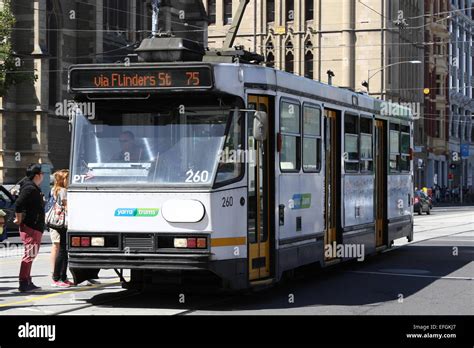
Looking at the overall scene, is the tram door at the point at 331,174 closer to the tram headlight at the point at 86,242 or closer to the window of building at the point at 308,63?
the tram headlight at the point at 86,242

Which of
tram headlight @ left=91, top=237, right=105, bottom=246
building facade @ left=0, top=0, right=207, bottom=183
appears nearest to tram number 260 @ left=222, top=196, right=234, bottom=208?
tram headlight @ left=91, top=237, right=105, bottom=246

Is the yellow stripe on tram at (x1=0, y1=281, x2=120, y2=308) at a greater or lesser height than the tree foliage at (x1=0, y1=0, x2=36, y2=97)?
lesser

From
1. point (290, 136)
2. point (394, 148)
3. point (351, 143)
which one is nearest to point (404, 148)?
point (394, 148)

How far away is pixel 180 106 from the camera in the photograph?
40.8 ft

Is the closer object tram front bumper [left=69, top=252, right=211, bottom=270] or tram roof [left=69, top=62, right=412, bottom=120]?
tram front bumper [left=69, top=252, right=211, bottom=270]

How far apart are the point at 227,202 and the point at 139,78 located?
1928 mm

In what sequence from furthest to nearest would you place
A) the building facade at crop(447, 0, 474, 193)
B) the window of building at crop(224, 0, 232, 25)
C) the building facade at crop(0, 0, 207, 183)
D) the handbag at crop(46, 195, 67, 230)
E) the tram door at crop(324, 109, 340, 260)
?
the building facade at crop(447, 0, 474, 193), the window of building at crop(224, 0, 232, 25), the building facade at crop(0, 0, 207, 183), the tram door at crop(324, 109, 340, 260), the handbag at crop(46, 195, 67, 230)

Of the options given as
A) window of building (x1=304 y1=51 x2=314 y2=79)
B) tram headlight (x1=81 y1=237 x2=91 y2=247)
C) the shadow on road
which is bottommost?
the shadow on road

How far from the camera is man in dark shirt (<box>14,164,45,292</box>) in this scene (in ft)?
46.5

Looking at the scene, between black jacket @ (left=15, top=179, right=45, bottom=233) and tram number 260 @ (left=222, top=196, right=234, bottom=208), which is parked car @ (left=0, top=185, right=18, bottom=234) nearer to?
black jacket @ (left=15, top=179, right=45, bottom=233)

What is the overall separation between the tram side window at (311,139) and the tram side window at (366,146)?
9.27 ft

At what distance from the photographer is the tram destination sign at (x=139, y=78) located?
40.4 ft

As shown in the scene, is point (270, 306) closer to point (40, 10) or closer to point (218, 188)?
point (218, 188)

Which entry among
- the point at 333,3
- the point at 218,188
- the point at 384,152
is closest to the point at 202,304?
the point at 218,188
